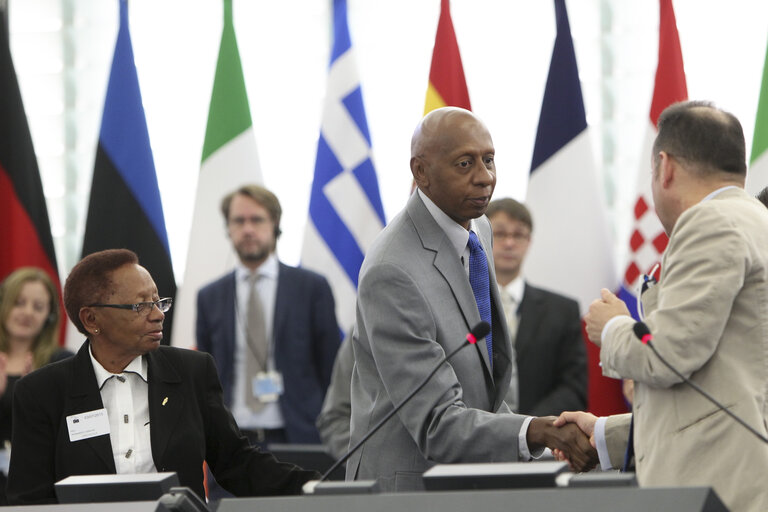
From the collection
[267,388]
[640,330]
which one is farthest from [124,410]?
[267,388]

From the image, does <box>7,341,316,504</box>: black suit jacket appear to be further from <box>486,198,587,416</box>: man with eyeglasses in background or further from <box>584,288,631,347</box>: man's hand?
<box>486,198,587,416</box>: man with eyeglasses in background

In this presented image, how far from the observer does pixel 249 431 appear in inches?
222

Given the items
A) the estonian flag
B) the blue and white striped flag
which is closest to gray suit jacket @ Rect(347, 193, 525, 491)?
the blue and white striped flag

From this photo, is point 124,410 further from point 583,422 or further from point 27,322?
point 27,322

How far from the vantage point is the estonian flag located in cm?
668

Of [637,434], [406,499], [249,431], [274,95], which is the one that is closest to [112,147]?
[274,95]

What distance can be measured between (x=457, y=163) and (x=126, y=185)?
13.2ft

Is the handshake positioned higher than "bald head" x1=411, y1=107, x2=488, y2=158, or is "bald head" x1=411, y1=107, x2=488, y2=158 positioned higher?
"bald head" x1=411, y1=107, x2=488, y2=158

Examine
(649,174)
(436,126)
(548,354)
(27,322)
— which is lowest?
(548,354)

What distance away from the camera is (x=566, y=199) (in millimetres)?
6566

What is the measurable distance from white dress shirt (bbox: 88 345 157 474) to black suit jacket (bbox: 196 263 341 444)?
2188mm

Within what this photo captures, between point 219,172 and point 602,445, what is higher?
point 219,172

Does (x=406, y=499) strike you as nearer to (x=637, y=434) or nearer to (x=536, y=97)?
(x=637, y=434)

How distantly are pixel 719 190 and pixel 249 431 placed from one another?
3356mm
